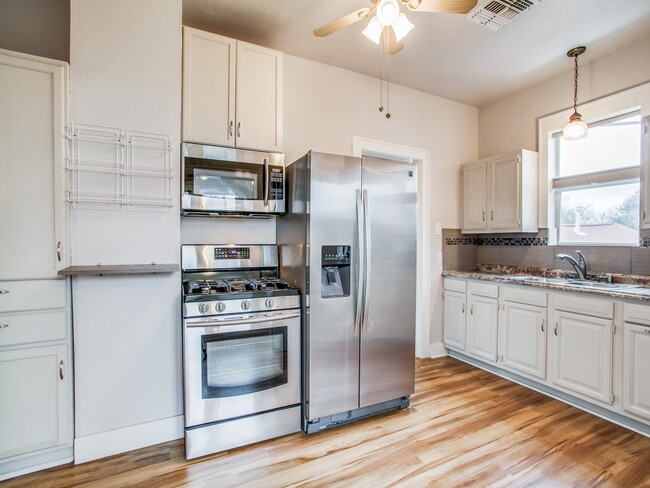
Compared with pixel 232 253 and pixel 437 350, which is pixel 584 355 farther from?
pixel 232 253

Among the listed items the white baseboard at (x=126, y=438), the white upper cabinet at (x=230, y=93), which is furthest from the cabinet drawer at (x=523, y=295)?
the white baseboard at (x=126, y=438)

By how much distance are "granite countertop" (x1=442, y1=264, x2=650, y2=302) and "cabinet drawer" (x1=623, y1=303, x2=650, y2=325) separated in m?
0.06

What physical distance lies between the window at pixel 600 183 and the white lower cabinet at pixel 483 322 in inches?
36.3

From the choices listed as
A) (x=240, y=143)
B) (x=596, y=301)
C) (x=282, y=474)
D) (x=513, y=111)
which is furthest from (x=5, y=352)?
(x=513, y=111)

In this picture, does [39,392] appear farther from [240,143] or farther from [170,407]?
[240,143]

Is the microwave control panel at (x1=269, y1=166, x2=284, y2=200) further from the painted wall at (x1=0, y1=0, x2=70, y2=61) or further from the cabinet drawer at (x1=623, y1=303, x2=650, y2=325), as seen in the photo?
the cabinet drawer at (x1=623, y1=303, x2=650, y2=325)

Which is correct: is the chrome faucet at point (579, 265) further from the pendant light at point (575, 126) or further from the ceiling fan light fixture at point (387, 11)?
the ceiling fan light fixture at point (387, 11)

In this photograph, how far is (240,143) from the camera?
2.25 metres

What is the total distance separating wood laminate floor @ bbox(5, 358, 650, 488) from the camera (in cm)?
169

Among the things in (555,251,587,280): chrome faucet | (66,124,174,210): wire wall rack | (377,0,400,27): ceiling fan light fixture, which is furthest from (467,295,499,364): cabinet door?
(66,124,174,210): wire wall rack

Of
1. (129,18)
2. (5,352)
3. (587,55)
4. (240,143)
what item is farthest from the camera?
(587,55)

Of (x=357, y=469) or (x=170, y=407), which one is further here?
(x=170, y=407)

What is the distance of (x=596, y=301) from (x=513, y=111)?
7.28 ft

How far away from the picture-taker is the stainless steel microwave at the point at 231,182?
82.0 inches
